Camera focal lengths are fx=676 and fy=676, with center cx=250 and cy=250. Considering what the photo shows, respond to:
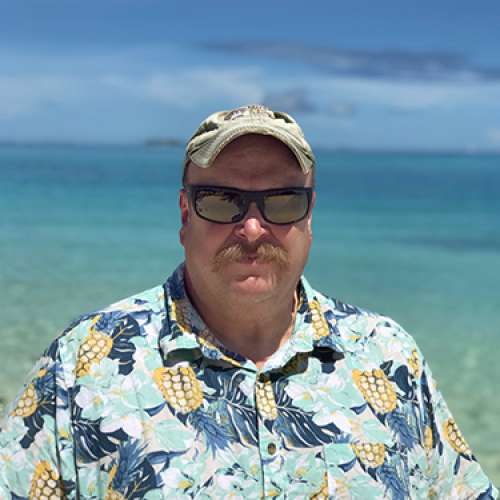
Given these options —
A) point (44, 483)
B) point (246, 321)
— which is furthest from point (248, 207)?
point (44, 483)

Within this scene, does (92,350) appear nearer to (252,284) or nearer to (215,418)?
(215,418)

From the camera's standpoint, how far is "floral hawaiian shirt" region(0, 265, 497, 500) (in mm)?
2006

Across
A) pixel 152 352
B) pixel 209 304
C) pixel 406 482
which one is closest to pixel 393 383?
pixel 406 482

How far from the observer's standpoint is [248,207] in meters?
2.19

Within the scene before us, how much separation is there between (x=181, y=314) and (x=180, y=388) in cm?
28

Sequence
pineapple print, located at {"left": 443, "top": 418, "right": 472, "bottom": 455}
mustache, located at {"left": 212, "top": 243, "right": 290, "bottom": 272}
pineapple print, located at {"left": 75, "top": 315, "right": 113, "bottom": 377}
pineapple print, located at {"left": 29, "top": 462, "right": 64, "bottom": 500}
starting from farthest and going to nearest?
pineapple print, located at {"left": 443, "top": 418, "right": 472, "bottom": 455} → mustache, located at {"left": 212, "top": 243, "right": 290, "bottom": 272} → pineapple print, located at {"left": 75, "top": 315, "right": 113, "bottom": 377} → pineapple print, located at {"left": 29, "top": 462, "right": 64, "bottom": 500}

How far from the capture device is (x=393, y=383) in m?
2.33

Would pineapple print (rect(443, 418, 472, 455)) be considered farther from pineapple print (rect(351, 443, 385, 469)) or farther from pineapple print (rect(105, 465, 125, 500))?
pineapple print (rect(105, 465, 125, 500))

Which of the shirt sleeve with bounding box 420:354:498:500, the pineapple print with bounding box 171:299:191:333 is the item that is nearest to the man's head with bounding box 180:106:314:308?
the pineapple print with bounding box 171:299:191:333

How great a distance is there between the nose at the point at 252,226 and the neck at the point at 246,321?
0.71 feet

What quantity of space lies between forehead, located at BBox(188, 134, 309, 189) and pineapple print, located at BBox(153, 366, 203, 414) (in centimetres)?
62

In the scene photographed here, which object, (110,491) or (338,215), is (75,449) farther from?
(338,215)

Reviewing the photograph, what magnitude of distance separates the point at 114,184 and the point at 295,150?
50.0m

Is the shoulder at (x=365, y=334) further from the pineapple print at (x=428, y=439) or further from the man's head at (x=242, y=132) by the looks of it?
the man's head at (x=242, y=132)
